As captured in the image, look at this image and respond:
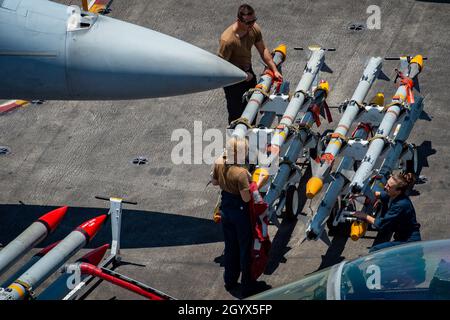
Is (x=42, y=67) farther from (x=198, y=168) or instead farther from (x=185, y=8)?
(x=185, y=8)

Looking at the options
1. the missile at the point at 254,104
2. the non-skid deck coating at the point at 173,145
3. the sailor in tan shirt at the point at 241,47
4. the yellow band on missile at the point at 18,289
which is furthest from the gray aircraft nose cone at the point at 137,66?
the yellow band on missile at the point at 18,289

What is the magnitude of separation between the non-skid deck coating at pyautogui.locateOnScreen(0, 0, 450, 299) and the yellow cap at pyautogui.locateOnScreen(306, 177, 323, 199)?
70 centimetres

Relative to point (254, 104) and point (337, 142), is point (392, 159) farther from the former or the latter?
point (254, 104)

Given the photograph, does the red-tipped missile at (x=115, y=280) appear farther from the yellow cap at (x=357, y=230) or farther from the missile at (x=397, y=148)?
the missile at (x=397, y=148)

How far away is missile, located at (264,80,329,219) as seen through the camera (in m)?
12.1

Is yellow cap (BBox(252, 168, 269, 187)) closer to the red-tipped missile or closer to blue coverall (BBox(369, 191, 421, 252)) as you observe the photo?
blue coverall (BBox(369, 191, 421, 252))

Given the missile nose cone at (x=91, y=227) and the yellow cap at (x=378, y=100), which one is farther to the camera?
the yellow cap at (x=378, y=100)

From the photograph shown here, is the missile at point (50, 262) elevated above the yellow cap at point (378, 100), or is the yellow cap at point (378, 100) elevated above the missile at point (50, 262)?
the yellow cap at point (378, 100)

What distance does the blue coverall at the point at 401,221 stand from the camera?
1105 centimetres

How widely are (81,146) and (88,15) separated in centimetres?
296

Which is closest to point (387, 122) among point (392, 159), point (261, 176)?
point (392, 159)

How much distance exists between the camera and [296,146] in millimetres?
12820

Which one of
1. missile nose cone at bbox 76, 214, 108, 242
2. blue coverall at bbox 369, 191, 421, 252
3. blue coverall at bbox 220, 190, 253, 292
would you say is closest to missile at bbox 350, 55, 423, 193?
blue coverall at bbox 369, 191, 421, 252

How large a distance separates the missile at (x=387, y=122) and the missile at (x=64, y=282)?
2.81 meters
